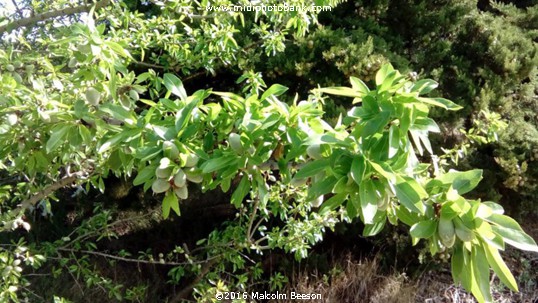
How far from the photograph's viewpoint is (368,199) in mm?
1033

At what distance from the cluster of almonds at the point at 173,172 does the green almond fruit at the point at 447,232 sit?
59 centimetres

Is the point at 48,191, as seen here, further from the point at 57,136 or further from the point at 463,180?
the point at 463,180

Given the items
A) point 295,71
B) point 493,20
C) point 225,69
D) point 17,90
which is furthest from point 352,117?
point 493,20

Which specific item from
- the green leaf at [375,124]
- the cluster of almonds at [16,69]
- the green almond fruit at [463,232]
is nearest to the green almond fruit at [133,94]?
the cluster of almonds at [16,69]

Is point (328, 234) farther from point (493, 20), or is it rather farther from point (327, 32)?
point (493, 20)

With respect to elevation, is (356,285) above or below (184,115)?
below

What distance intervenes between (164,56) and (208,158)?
1.93 meters

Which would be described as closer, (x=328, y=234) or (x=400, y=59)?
(x=400, y=59)

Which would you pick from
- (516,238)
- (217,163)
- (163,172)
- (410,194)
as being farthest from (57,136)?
(516,238)

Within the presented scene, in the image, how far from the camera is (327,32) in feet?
12.2

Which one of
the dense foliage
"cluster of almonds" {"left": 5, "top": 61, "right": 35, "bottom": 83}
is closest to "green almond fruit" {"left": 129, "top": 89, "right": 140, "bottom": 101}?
the dense foliage

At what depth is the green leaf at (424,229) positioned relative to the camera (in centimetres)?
106

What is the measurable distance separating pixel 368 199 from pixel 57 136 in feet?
2.77

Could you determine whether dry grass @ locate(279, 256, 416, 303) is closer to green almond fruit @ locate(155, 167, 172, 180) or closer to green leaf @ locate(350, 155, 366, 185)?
green almond fruit @ locate(155, 167, 172, 180)
